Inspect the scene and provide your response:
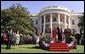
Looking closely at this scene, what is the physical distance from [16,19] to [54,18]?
34.3 metres

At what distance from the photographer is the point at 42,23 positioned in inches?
2613

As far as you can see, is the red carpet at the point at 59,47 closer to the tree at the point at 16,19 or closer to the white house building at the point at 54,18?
the tree at the point at 16,19

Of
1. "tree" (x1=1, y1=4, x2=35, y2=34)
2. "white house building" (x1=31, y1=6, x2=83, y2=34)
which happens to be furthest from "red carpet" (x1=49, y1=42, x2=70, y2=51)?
"white house building" (x1=31, y1=6, x2=83, y2=34)

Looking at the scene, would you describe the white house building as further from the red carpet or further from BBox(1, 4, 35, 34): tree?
the red carpet

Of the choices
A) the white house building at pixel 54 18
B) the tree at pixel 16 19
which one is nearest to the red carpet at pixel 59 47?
the tree at pixel 16 19

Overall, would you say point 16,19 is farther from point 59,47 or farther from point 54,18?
point 54,18

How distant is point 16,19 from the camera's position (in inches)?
1236

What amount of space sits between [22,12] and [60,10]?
3147cm

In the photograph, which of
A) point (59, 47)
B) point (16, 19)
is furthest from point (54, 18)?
point (59, 47)

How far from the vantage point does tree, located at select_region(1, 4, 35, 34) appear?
30859mm

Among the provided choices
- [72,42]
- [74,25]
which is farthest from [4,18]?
[74,25]

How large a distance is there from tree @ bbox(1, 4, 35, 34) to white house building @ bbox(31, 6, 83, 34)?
28461 mm

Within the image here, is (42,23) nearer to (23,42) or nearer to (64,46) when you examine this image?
(23,42)

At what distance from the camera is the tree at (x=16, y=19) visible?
30.9 meters
